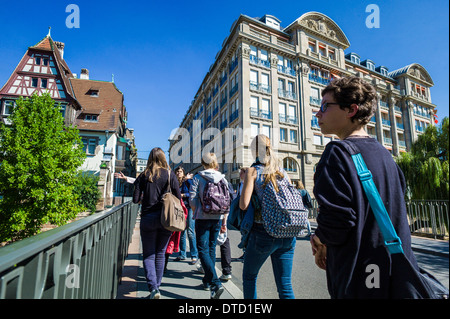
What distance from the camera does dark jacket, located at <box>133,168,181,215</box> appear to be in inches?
127

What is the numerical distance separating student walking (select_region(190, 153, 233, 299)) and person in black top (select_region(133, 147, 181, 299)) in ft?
1.25

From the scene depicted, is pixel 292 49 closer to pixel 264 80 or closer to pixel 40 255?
pixel 264 80

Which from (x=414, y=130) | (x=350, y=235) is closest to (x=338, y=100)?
(x=350, y=235)

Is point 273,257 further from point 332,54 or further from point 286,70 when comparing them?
point 332,54

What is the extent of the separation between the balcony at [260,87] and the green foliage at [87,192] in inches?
710

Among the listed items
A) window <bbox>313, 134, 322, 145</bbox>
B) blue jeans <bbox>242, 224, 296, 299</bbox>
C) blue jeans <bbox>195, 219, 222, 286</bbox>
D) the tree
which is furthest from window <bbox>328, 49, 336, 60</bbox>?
blue jeans <bbox>242, 224, 296, 299</bbox>

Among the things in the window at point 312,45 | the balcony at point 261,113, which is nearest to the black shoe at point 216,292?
the balcony at point 261,113

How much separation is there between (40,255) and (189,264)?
417 centimetres

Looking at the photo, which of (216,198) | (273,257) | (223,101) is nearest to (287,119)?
(223,101)

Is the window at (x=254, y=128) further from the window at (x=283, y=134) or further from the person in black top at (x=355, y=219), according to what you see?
the person in black top at (x=355, y=219)

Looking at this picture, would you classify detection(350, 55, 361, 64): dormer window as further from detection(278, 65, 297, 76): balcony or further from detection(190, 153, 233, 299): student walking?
detection(190, 153, 233, 299): student walking

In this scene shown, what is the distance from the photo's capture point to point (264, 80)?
85.4ft

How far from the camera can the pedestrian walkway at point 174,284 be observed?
324 cm
